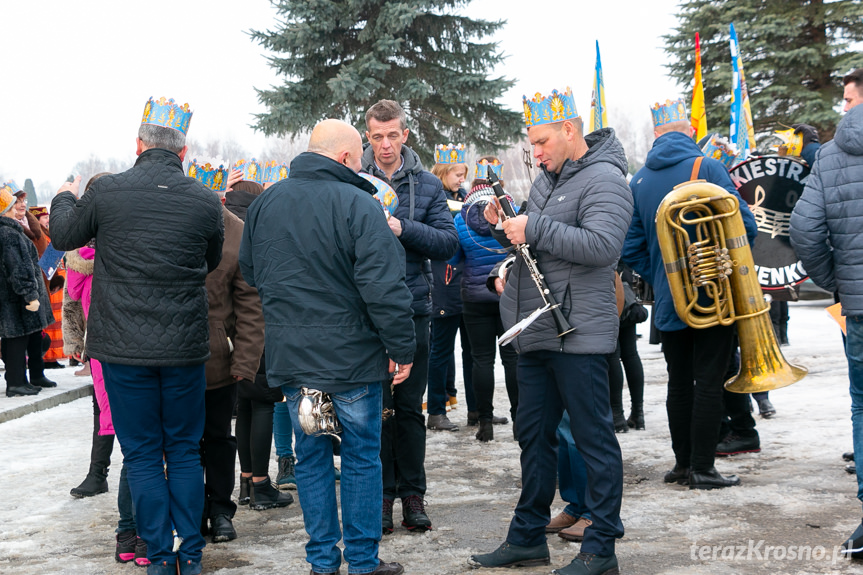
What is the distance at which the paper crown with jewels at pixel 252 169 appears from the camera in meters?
7.04

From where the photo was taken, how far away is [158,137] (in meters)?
4.48

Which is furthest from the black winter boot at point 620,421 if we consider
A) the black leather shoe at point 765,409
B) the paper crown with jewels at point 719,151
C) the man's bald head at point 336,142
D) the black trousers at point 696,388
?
the man's bald head at point 336,142

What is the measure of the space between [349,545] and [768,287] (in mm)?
4007

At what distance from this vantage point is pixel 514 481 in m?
6.14

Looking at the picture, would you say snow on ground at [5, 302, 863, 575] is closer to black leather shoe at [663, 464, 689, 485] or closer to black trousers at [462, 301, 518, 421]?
black leather shoe at [663, 464, 689, 485]

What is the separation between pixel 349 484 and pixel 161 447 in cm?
104

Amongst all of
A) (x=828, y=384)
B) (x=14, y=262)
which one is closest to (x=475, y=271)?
(x=828, y=384)

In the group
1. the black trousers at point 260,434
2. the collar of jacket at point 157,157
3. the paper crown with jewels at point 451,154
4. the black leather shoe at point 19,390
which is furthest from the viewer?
the black leather shoe at point 19,390

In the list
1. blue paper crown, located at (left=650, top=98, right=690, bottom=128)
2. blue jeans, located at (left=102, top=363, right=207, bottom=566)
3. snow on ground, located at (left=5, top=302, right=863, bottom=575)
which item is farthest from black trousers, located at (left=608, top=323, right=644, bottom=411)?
blue jeans, located at (left=102, top=363, right=207, bottom=566)

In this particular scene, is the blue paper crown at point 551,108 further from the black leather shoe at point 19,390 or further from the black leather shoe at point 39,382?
the black leather shoe at point 39,382

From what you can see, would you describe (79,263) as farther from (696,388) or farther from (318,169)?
(696,388)

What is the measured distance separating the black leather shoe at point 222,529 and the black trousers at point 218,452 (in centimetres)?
4

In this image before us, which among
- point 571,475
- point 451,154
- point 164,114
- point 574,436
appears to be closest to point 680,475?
point 571,475

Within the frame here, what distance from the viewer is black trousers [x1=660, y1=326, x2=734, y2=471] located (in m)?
5.59
